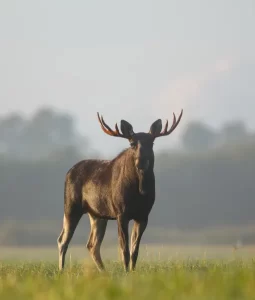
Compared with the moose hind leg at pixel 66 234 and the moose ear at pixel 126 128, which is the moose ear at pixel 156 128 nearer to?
the moose ear at pixel 126 128

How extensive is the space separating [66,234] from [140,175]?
271 cm

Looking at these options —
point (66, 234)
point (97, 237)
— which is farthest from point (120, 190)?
point (66, 234)

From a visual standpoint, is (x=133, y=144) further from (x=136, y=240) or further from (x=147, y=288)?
(x=147, y=288)

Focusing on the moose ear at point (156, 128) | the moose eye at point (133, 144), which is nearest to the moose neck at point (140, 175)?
the moose eye at point (133, 144)

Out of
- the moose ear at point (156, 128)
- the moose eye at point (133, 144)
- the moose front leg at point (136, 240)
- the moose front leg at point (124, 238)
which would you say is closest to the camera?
the moose eye at point (133, 144)

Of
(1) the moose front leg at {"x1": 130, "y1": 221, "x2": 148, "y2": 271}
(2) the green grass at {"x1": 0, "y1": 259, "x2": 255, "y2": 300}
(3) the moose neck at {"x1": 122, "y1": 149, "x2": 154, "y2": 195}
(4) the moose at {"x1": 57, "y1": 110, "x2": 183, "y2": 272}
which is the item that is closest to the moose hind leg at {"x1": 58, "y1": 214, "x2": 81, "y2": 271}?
(4) the moose at {"x1": 57, "y1": 110, "x2": 183, "y2": 272}

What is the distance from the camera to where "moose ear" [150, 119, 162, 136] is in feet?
43.4

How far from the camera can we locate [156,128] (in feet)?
43.7

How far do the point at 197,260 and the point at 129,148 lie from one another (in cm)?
360

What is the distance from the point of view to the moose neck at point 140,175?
12867 millimetres

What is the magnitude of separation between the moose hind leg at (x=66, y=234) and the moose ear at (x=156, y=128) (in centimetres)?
245

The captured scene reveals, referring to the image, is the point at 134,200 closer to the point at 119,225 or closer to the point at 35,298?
the point at 119,225

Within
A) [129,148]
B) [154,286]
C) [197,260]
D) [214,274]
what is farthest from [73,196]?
[154,286]

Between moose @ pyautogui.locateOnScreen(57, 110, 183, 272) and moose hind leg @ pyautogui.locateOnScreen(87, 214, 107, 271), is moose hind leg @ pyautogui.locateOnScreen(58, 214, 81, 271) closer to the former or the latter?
moose @ pyautogui.locateOnScreen(57, 110, 183, 272)
